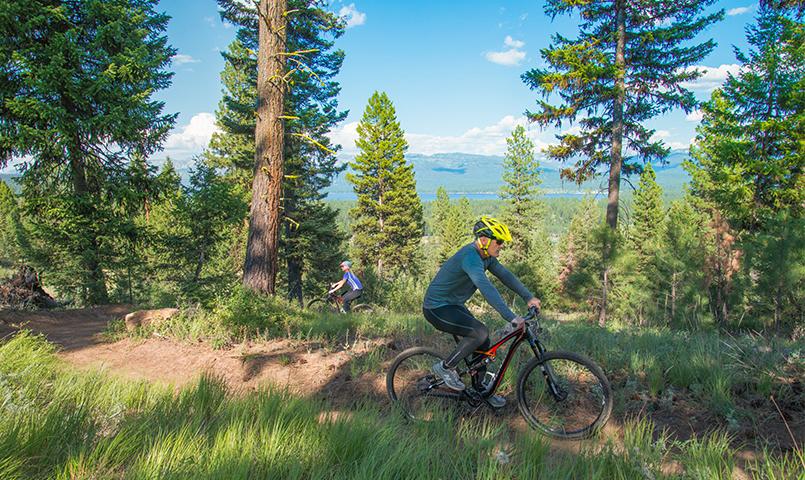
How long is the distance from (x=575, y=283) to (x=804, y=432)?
20180mm

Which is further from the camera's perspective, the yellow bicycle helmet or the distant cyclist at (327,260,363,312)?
the distant cyclist at (327,260,363,312)

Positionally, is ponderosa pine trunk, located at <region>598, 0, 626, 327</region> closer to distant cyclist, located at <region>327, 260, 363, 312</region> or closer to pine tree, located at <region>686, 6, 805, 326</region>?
pine tree, located at <region>686, 6, 805, 326</region>

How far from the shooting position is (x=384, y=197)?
34.2 m

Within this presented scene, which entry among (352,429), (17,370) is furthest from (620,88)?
(17,370)

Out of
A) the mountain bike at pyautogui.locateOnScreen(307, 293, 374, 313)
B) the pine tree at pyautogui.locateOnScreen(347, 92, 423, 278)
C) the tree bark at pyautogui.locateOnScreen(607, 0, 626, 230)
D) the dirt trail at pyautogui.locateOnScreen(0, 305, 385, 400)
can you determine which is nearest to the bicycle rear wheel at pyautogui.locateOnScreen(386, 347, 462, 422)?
the dirt trail at pyautogui.locateOnScreen(0, 305, 385, 400)

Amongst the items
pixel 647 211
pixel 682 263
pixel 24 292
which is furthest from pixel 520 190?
pixel 24 292

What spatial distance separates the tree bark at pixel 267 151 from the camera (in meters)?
8.70

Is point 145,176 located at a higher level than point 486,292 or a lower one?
higher

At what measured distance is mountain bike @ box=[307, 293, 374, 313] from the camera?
12.6 meters

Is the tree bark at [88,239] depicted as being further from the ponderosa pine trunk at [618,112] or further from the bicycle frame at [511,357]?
the ponderosa pine trunk at [618,112]

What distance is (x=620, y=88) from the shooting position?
53.0 ft

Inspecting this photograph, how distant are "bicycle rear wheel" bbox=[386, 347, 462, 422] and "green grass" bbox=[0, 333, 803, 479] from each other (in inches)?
31.5

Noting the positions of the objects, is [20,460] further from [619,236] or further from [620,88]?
[619,236]

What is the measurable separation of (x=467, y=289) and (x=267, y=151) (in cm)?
618
